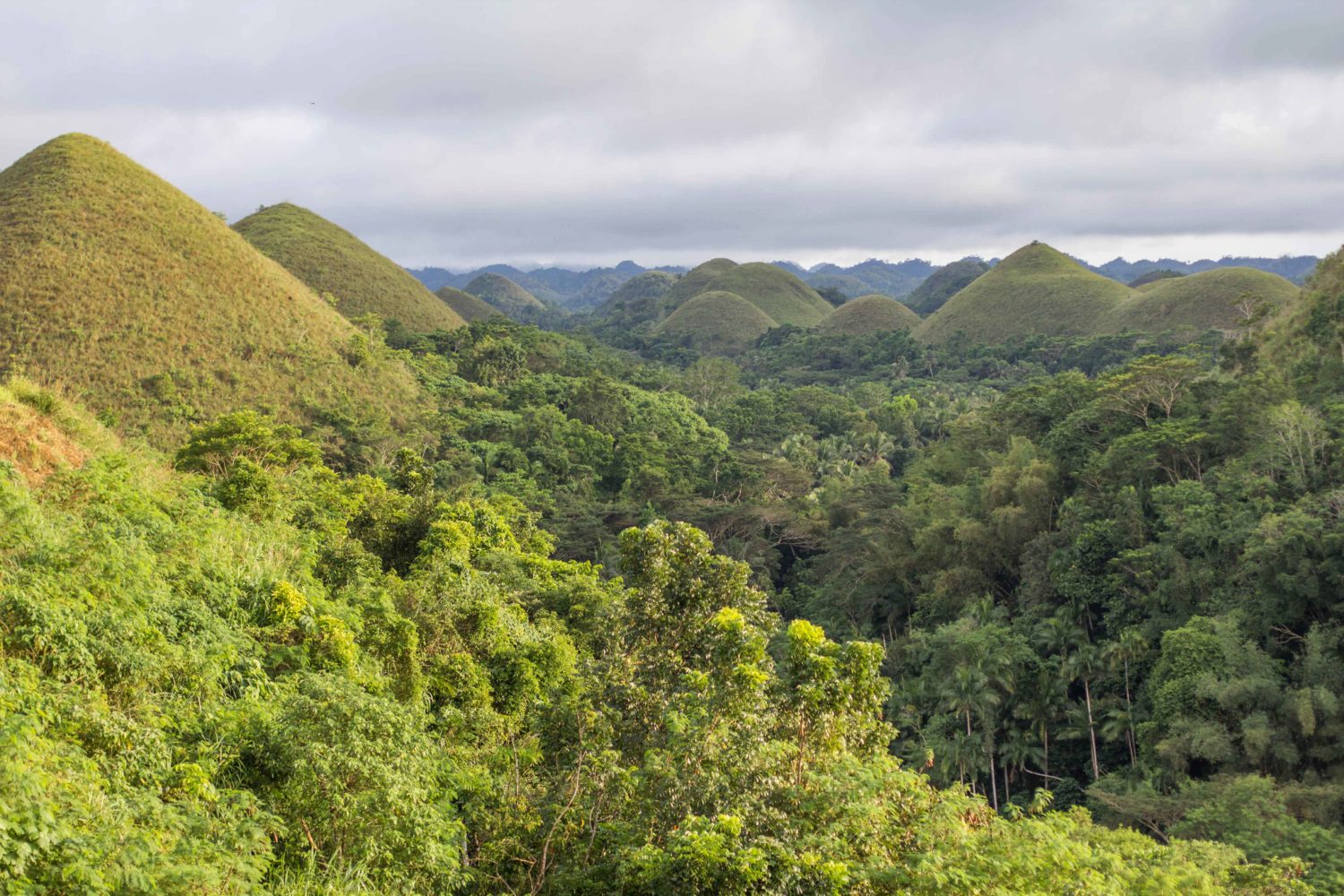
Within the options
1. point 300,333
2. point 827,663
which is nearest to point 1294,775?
point 827,663

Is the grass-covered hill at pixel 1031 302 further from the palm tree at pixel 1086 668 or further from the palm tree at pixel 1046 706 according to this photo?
the palm tree at pixel 1046 706

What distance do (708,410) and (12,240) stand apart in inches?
1439

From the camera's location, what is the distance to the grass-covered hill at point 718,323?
112 m

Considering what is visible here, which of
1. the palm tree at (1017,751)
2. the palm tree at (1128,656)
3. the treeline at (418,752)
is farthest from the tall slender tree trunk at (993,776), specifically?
the treeline at (418,752)

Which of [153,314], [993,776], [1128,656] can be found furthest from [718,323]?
[1128,656]

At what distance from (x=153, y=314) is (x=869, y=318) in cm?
8933

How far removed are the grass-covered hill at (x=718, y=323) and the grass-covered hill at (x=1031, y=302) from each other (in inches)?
965

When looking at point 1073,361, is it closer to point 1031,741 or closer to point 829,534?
point 829,534

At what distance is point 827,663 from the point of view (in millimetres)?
6910

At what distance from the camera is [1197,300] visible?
251 feet

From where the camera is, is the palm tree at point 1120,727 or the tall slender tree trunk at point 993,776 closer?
the palm tree at point 1120,727

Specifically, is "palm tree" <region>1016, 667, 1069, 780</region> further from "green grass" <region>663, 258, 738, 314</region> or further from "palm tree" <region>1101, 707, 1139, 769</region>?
"green grass" <region>663, 258, 738, 314</region>

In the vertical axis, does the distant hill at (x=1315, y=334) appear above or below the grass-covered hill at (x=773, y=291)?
below

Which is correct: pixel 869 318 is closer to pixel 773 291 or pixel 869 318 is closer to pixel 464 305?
pixel 773 291
